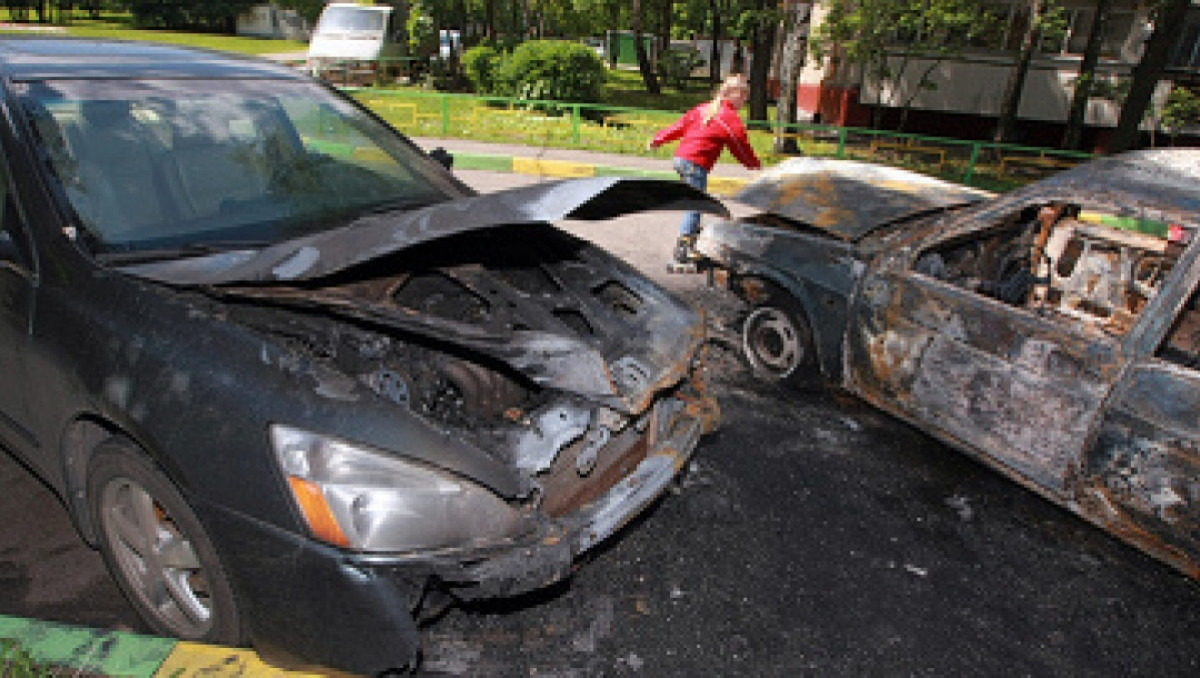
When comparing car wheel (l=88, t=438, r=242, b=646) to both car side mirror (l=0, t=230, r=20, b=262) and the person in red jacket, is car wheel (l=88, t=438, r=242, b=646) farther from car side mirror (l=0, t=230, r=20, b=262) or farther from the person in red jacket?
the person in red jacket

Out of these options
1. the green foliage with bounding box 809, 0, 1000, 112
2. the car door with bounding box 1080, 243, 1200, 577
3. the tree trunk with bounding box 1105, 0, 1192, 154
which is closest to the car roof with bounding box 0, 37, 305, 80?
the car door with bounding box 1080, 243, 1200, 577

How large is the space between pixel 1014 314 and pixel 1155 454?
784 mm

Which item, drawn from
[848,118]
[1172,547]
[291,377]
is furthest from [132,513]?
[848,118]

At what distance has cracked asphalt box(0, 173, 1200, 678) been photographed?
8.15 feet

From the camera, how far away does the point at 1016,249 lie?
4.32 metres

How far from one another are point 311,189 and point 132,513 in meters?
1.43

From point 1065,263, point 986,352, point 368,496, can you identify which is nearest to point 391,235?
point 368,496

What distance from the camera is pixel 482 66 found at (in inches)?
719

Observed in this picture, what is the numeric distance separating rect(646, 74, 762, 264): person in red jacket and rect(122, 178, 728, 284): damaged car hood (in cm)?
412

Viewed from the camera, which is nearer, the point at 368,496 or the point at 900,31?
the point at 368,496

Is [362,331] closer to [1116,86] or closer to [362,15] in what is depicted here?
[1116,86]

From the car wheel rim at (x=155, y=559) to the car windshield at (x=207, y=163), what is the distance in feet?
2.78

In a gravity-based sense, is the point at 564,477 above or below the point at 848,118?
below

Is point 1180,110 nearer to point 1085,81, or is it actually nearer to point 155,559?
point 1085,81
